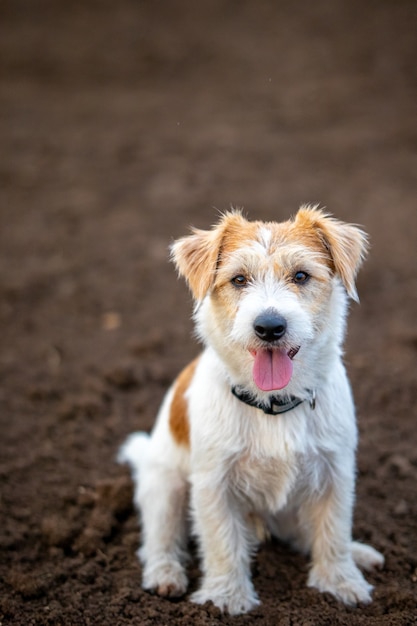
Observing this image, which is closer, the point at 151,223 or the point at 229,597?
the point at 229,597

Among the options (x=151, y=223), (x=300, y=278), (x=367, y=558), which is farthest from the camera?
(x=151, y=223)

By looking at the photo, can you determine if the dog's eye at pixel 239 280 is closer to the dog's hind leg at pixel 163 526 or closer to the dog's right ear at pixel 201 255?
the dog's right ear at pixel 201 255

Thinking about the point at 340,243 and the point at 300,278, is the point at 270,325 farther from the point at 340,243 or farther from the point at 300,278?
the point at 340,243

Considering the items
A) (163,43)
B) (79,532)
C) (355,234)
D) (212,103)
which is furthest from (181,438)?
(163,43)

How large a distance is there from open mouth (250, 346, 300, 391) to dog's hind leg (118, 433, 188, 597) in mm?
1091

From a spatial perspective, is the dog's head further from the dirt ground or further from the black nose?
the dirt ground

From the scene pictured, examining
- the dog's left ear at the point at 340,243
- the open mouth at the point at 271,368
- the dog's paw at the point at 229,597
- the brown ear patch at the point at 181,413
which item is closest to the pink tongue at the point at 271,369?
the open mouth at the point at 271,368

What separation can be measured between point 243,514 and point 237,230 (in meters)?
1.60

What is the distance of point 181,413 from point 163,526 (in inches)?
27.4

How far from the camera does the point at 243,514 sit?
3805mm

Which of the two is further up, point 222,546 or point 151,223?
point 151,223

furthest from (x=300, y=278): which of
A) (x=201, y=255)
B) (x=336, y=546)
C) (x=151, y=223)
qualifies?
(x=151, y=223)

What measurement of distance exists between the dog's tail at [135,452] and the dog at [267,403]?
68cm

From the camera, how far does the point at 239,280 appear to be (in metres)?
3.46
